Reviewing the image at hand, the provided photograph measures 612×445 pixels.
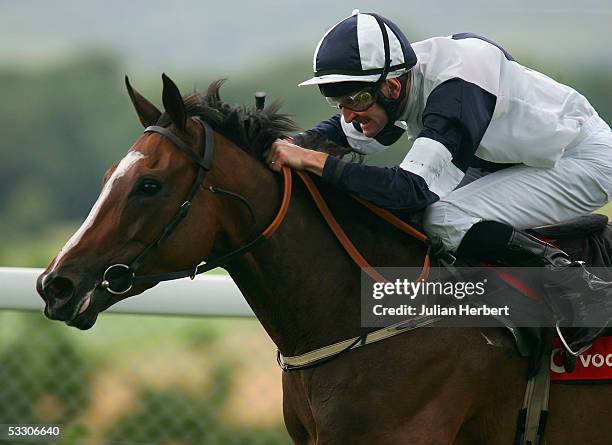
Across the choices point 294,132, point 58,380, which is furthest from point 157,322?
point 294,132

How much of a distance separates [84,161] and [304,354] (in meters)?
9.99

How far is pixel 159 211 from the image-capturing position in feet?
9.35

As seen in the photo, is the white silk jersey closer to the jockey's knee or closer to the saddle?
the jockey's knee

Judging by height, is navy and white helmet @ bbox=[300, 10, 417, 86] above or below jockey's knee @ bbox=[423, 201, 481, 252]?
above

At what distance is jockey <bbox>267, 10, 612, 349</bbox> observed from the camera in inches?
121

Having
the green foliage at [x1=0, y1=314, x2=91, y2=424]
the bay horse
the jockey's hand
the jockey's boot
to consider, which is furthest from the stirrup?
the green foliage at [x1=0, y1=314, x2=91, y2=424]

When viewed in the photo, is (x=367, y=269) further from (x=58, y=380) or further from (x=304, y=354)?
(x=58, y=380)

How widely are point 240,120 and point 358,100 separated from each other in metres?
0.41

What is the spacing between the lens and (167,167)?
113 inches

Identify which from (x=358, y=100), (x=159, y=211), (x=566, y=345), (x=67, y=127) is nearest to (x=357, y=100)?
(x=358, y=100)

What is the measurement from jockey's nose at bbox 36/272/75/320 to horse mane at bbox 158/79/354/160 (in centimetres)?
59

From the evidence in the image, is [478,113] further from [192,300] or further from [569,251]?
[192,300]

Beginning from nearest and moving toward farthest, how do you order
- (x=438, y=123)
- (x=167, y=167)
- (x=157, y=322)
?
(x=167, y=167), (x=438, y=123), (x=157, y=322)

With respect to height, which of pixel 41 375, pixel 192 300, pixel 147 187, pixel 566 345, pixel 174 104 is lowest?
pixel 41 375
